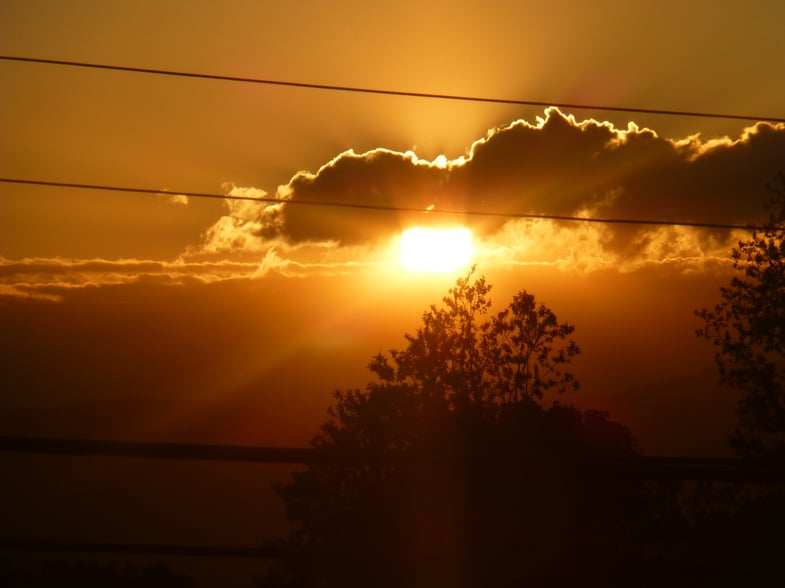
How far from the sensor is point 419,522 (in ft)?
22.7

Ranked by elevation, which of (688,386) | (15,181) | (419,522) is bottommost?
(419,522)

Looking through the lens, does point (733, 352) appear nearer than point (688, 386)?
Yes

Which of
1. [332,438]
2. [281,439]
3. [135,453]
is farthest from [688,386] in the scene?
[135,453]

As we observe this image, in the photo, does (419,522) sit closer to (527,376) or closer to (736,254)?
(736,254)

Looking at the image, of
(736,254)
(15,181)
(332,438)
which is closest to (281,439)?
(332,438)

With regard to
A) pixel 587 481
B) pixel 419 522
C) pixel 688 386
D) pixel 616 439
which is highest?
pixel 688 386

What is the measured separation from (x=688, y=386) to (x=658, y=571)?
72.5m

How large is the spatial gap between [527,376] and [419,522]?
24.5 metres

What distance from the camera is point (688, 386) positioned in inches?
2867

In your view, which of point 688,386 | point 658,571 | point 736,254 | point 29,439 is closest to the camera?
point 29,439

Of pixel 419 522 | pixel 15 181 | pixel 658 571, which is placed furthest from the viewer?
pixel 15 181

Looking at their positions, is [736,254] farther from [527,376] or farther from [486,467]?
[486,467]

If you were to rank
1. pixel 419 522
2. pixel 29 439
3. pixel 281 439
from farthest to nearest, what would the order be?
pixel 281 439, pixel 419 522, pixel 29 439

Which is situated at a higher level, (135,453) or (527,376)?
(527,376)
